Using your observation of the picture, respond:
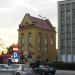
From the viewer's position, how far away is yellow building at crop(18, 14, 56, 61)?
104m

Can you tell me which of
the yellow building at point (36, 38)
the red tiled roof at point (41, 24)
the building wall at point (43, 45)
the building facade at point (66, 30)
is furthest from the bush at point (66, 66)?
the red tiled roof at point (41, 24)

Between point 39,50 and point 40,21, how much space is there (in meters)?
10.7

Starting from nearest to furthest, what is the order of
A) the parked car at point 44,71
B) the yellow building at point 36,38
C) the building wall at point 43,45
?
the parked car at point 44,71
the building wall at point 43,45
the yellow building at point 36,38

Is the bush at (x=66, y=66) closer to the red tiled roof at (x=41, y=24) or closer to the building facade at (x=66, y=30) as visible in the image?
the building facade at (x=66, y=30)

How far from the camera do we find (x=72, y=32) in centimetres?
9062

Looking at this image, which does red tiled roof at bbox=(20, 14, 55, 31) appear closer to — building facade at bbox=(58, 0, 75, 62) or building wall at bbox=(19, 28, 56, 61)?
building wall at bbox=(19, 28, 56, 61)

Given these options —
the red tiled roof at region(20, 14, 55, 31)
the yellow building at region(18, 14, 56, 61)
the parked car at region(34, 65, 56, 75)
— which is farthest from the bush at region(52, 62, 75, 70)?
the red tiled roof at region(20, 14, 55, 31)

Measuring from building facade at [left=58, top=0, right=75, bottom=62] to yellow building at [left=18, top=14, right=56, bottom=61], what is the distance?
11232 mm

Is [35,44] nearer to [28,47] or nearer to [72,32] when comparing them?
[28,47]

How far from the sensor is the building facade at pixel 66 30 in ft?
296

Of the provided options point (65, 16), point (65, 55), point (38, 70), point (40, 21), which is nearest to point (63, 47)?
point (65, 55)

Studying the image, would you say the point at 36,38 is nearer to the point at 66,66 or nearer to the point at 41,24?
the point at 41,24

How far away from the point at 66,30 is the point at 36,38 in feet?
50.9

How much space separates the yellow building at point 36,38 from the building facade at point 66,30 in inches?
442
